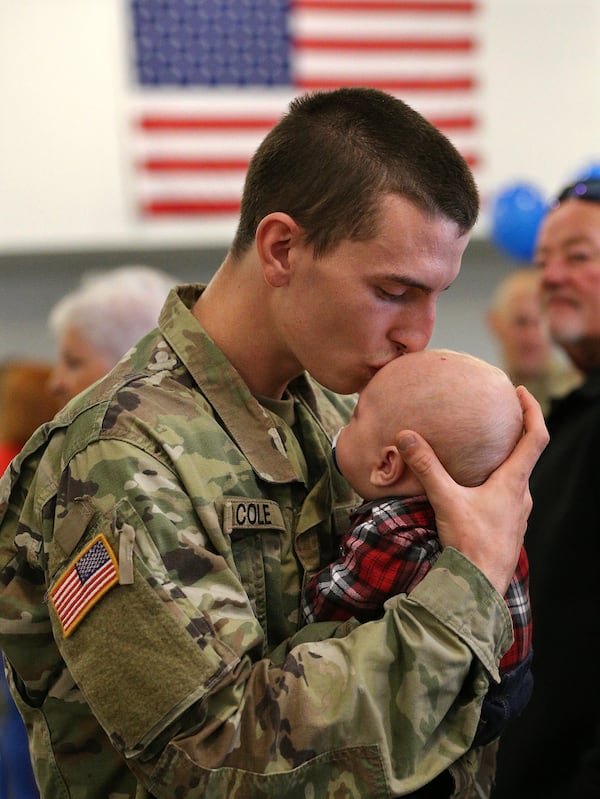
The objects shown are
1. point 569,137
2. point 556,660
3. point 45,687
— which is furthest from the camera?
point 569,137

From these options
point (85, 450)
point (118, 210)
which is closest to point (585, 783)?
point (85, 450)

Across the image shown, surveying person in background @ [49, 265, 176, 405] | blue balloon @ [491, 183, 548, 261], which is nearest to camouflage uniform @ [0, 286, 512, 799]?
person in background @ [49, 265, 176, 405]

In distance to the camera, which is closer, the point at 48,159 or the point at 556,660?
the point at 556,660

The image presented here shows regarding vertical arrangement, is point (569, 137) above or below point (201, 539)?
below

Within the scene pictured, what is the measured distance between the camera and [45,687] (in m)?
1.42

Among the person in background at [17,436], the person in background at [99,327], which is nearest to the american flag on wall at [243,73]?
the person in background at [17,436]

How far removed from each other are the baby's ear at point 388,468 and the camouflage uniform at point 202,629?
0.11m

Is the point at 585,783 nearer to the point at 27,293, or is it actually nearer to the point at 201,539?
the point at 201,539

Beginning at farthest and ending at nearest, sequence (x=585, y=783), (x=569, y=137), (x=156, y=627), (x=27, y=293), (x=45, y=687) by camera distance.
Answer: (x=569, y=137) < (x=27, y=293) < (x=585, y=783) < (x=45, y=687) < (x=156, y=627)

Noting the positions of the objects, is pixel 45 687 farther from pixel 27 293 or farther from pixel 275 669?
pixel 27 293

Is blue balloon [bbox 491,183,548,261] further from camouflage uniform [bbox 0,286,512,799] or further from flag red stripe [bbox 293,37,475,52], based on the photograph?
camouflage uniform [bbox 0,286,512,799]

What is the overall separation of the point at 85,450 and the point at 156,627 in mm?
253

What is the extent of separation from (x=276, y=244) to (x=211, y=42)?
13.0 ft

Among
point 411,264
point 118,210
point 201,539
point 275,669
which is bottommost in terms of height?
→ point 118,210
